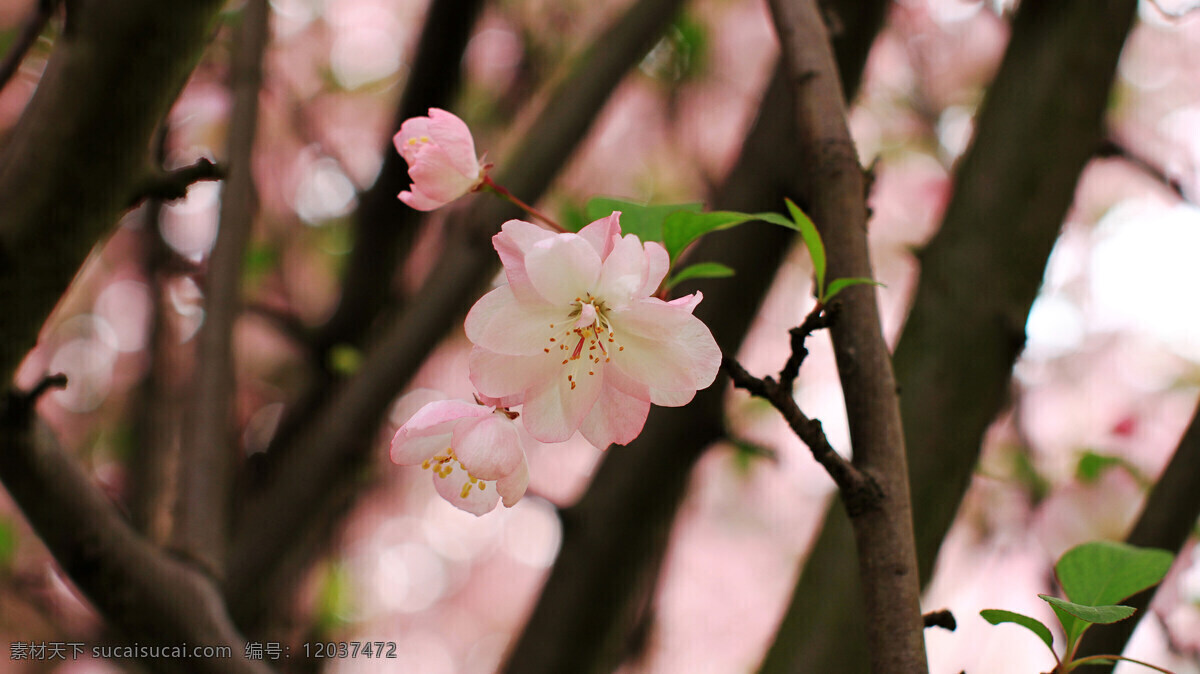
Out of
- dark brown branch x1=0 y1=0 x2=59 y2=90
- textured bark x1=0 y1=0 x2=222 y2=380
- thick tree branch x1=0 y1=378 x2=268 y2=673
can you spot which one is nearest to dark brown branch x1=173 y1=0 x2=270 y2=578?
thick tree branch x1=0 y1=378 x2=268 y2=673

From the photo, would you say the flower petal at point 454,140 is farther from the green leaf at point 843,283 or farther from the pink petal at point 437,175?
the green leaf at point 843,283

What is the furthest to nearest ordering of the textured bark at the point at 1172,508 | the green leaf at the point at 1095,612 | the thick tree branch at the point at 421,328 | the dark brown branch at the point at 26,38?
the thick tree branch at the point at 421,328, the textured bark at the point at 1172,508, the dark brown branch at the point at 26,38, the green leaf at the point at 1095,612

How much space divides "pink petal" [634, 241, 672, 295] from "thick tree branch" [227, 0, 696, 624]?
80cm

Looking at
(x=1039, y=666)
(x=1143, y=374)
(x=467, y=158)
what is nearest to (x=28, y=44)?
(x=467, y=158)

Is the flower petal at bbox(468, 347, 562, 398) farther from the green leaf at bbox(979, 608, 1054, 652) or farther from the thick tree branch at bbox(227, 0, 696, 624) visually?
the thick tree branch at bbox(227, 0, 696, 624)

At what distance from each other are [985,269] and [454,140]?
0.58m

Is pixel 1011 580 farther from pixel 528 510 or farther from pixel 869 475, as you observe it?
pixel 869 475

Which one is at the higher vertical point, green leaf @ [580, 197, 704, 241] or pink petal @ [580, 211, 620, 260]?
green leaf @ [580, 197, 704, 241]

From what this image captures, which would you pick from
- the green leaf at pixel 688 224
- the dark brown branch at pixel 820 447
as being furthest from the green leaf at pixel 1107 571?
the green leaf at pixel 688 224

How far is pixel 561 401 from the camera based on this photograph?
0.41m

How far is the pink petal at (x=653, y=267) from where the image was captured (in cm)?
38

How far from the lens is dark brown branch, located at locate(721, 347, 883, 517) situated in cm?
40

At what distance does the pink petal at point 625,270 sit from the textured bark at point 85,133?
40 centimetres

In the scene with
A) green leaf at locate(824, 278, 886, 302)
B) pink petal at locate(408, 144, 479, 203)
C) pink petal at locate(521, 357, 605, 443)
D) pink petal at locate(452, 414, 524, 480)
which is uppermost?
green leaf at locate(824, 278, 886, 302)
